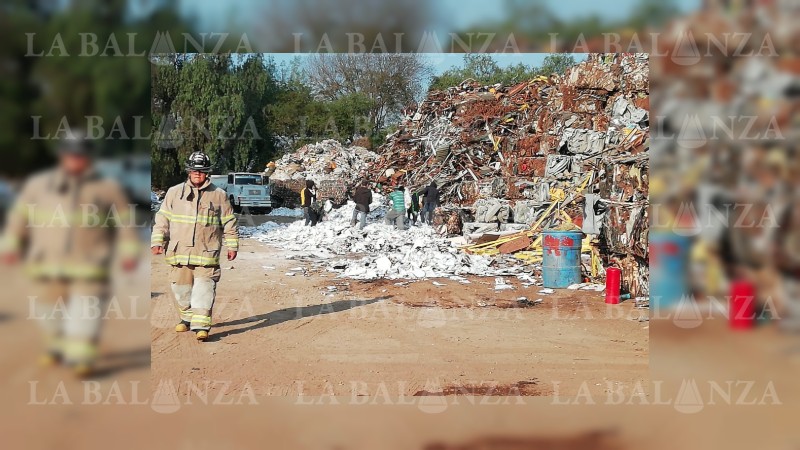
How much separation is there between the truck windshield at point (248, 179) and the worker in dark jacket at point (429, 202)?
706 cm

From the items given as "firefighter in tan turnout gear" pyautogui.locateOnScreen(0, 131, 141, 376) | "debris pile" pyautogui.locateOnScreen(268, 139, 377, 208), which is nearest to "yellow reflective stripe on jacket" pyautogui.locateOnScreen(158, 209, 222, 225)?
"firefighter in tan turnout gear" pyautogui.locateOnScreen(0, 131, 141, 376)

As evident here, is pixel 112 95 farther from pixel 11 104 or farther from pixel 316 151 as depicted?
pixel 316 151

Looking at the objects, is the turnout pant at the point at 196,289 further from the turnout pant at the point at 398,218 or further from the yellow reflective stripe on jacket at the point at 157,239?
the turnout pant at the point at 398,218

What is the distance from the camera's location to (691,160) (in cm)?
653

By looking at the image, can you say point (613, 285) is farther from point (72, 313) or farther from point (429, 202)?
point (429, 202)

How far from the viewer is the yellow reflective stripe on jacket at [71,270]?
4777mm

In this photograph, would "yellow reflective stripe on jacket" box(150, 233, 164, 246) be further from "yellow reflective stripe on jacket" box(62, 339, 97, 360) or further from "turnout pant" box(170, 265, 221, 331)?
"yellow reflective stripe on jacket" box(62, 339, 97, 360)

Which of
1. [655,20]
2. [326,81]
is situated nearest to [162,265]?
[326,81]

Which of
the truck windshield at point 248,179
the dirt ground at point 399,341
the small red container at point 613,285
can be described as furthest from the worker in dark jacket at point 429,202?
the small red container at point 613,285

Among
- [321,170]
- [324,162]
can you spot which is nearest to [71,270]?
[321,170]

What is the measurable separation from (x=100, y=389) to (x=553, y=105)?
14.5m

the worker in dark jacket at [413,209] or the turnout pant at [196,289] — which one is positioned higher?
the worker in dark jacket at [413,209]

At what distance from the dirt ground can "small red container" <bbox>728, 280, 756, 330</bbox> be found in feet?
2.96

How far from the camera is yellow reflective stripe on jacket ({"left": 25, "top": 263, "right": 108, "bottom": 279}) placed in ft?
15.7
